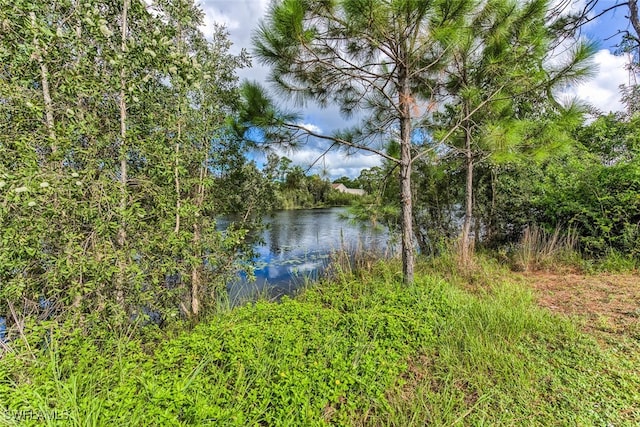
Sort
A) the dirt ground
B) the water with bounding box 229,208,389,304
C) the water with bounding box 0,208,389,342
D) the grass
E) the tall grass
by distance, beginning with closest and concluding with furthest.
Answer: the grass → the dirt ground → the tall grass → the water with bounding box 0,208,389,342 → the water with bounding box 229,208,389,304

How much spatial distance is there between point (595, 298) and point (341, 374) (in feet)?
9.17

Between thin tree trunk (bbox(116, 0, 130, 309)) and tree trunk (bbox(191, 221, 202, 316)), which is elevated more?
thin tree trunk (bbox(116, 0, 130, 309))

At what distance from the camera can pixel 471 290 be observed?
2.95 m

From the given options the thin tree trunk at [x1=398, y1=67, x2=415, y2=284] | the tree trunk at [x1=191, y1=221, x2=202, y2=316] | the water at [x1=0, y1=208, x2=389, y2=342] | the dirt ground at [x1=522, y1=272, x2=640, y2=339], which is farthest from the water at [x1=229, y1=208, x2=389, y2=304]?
the dirt ground at [x1=522, y1=272, x2=640, y2=339]

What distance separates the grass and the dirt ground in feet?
0.93

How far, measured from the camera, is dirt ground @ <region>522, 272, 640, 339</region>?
2064 millimetres

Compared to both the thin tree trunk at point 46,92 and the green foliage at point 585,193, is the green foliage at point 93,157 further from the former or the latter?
the green foliage at point 585,193

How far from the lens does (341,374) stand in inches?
59.8

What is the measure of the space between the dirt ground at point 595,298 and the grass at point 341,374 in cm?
28

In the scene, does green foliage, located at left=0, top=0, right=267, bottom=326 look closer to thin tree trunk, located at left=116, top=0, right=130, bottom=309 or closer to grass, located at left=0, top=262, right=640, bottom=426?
thin tree trunk, located at left=116, top=0, right=130, bottom=309

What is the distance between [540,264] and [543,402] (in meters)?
3.06

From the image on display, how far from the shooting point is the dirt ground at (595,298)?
206cm

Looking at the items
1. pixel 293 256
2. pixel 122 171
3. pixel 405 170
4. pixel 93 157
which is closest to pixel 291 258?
pixel 293 256

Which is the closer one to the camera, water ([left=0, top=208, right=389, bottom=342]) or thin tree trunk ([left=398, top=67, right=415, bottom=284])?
thin tree trunk ([left=398, top=67, right=415, bottom=284])
